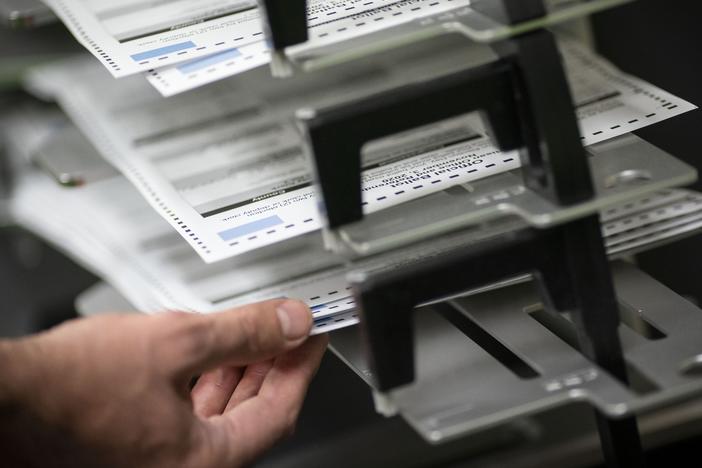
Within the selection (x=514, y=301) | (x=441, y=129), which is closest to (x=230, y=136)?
(x=441, y=129)

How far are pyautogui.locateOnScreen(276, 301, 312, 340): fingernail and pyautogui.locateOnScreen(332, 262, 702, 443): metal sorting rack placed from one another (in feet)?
0.14

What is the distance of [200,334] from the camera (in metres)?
0.63

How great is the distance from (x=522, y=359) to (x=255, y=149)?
0.97 ft

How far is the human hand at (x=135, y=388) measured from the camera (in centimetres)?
59

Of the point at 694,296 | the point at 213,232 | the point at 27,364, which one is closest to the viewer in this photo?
the point at 27,364

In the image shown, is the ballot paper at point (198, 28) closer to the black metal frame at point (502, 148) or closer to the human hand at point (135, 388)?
the black metal frame at point (502, 148)

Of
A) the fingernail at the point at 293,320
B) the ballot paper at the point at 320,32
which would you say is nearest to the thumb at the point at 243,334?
the fingernail at the point at 293,320

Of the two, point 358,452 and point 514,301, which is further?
point 358,452

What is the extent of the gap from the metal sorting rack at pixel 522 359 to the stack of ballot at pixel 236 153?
0.15 feet

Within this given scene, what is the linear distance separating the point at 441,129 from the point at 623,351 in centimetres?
23

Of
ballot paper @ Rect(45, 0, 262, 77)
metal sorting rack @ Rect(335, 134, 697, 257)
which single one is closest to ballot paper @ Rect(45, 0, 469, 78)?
ballot paper @ Rect(45, 0, 262, 77)

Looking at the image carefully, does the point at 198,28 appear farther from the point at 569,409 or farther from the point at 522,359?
the point at 569,409

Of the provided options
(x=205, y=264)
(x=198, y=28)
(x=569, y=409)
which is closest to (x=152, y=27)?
(x=198, y=28)

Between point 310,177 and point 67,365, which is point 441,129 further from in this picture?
point 67,365
